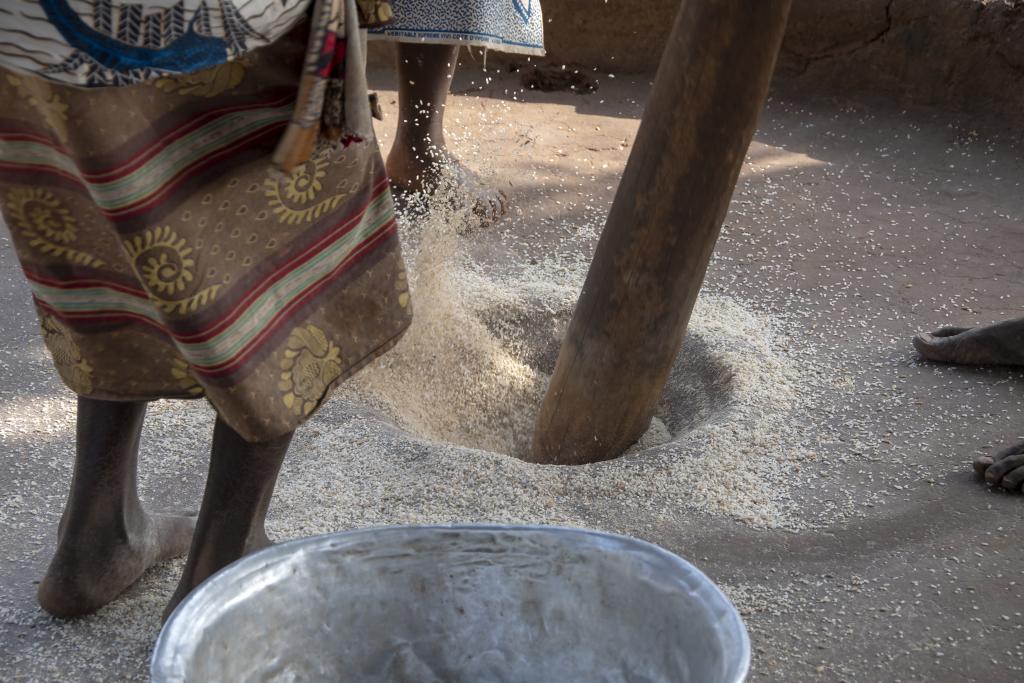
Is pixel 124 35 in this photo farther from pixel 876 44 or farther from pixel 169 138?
pixel 876 44

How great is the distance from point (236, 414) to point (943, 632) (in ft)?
3.48

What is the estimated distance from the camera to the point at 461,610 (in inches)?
43.8

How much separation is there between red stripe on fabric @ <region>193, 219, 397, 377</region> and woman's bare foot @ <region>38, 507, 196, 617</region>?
1.53ft

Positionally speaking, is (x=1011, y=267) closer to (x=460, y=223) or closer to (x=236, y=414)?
(x=460, y=223)

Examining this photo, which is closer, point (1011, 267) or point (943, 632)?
point (943, 632)

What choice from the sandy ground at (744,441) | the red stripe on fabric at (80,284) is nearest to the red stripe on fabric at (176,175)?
the red stripe on fabric at (80,284)

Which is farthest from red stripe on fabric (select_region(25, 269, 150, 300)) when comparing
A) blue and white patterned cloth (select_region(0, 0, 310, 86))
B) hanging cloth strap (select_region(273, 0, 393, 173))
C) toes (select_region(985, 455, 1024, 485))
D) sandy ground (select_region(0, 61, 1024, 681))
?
toes (select_region(985, 455, 1024, 485))

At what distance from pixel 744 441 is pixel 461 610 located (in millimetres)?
1108

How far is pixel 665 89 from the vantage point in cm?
193

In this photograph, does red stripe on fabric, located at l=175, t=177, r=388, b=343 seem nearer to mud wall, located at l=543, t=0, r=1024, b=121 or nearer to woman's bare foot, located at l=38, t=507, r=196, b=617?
woman's bare foot, located at l=38, t=507, r=196, b=617

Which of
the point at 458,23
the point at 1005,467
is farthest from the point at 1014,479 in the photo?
the point at 458,23

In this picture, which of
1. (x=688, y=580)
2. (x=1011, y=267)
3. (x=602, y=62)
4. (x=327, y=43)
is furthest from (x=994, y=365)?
(x=602, y=62)

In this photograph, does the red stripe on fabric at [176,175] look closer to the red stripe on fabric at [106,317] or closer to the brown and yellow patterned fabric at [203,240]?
the brown and yellow patterned fabric at [203,240]

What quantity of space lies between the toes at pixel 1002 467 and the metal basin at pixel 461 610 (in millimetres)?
1158
